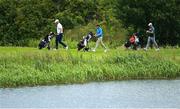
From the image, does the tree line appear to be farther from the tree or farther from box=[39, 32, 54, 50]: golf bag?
box=[39, 32, 54, 50]: golf bag

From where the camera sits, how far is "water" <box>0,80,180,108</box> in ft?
80.0

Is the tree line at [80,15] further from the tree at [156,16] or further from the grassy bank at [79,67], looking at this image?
the grassy bank at [79,67]

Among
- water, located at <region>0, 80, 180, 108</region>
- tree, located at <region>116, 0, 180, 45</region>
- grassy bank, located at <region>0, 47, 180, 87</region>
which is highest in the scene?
tree, located at <region>116, 0, 180, 45</region>

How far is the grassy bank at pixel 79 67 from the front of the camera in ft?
98.9

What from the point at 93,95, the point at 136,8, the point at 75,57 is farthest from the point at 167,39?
the point at 93,95

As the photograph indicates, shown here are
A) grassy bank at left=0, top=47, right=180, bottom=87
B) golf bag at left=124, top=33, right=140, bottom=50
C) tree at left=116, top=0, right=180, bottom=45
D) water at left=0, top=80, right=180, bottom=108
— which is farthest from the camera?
tree at left=116, top=0, right=180, bottom=45

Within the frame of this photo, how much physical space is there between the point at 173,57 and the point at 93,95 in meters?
9.60

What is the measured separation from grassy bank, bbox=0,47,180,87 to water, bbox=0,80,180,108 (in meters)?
0.99

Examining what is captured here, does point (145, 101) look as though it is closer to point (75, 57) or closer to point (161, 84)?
point (161, 84)

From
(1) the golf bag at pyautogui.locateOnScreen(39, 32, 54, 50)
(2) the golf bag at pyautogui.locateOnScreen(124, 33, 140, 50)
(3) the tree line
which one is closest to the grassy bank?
(2) the golf bag at pyautogui.locateOnScreen(124, 33, 140, 50)

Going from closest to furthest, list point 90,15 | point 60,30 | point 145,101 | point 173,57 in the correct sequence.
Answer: point 145,101 < point 173,57 < point 60,30 < point 90,15

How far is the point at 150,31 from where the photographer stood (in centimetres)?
4103

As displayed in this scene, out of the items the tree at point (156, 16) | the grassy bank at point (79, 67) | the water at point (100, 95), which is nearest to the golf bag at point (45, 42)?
the grassy bank at point (79, 67)

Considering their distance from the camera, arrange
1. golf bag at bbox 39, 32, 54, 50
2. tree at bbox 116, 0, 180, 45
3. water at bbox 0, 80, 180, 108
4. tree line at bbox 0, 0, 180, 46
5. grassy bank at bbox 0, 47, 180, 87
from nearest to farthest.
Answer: water at bbox 0, 80, 180, 108
grassy bank at bbox 0, 47, 180, 87
golf bag at bbox 39, 32, 54, 50
tree at bbox 116, 0, 180, 45
tree line at bbox 0, 0, 180, 46
